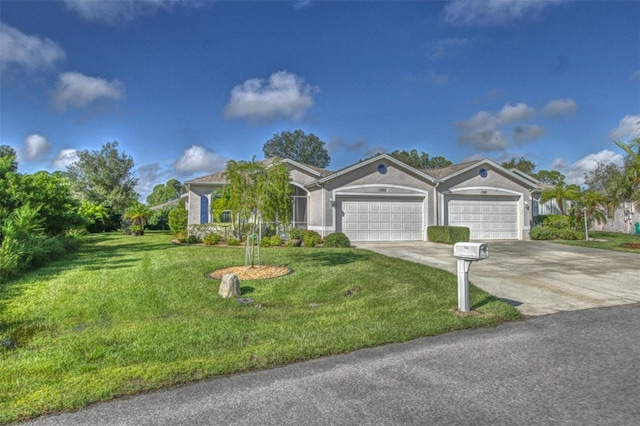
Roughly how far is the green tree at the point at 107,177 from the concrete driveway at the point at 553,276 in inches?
1266

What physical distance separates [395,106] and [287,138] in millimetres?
42051

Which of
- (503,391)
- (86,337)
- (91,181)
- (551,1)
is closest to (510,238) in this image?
(551,1)

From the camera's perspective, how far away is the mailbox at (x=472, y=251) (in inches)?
217

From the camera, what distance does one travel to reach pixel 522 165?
5294 centimetres

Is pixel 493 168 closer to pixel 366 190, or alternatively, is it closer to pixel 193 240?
pixel 366 190

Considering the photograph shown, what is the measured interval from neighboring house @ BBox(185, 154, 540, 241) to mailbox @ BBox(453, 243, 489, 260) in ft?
38.7

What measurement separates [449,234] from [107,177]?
34691 millimetres

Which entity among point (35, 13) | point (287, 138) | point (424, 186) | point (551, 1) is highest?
point (287, 138)

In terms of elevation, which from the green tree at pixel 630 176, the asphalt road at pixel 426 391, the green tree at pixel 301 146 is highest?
the green tree at pixel 301 146

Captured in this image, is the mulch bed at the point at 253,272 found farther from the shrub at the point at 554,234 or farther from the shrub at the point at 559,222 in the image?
the shrub at the point at 559,222

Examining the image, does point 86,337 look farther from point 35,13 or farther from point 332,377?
point 35,13

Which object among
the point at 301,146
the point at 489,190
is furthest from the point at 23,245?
the point at 301,146

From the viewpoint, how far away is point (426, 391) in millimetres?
3242

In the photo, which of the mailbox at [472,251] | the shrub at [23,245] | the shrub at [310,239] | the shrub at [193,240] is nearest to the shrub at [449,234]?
the shrub at [310,239]
